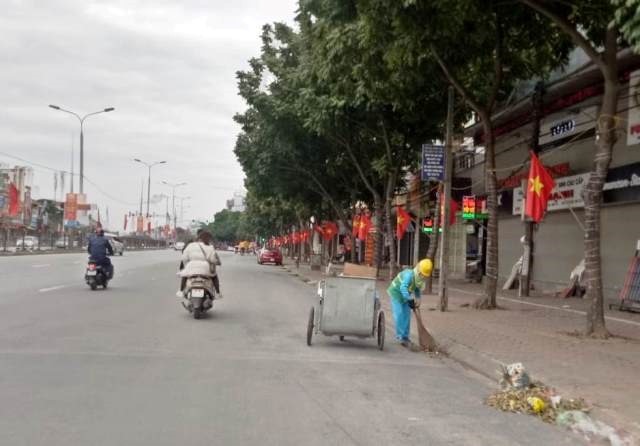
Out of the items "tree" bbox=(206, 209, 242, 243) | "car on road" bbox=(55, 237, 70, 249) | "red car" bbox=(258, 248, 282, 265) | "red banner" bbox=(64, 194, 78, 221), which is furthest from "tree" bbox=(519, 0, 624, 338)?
"tree" bbox=(206, 209, 242, 243)

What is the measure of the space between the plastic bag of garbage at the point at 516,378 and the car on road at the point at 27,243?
49.7 metres

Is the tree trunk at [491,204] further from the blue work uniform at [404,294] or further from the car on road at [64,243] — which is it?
the car on road at [64,243]

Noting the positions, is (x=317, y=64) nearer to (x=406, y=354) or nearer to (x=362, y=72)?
(x=362, y=72)

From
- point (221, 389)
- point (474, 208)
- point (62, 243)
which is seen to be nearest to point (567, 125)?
point (474, 208)

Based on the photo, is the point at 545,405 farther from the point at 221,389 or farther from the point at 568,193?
the point at 568,193

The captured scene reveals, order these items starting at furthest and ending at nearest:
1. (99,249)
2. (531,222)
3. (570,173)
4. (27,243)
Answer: (27,243), (570,173), (531,222), (99,249)

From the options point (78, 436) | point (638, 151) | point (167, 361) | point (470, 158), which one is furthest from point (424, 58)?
point (470, 158)

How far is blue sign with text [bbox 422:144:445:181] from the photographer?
55.7 ft

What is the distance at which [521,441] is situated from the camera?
19.1ft

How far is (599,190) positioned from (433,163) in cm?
609

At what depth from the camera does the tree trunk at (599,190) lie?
36.5ft

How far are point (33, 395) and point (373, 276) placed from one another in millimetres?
5844

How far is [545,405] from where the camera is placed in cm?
698

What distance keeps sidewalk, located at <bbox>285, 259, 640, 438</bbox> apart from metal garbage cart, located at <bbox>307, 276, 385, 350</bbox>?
1389 millimetres
